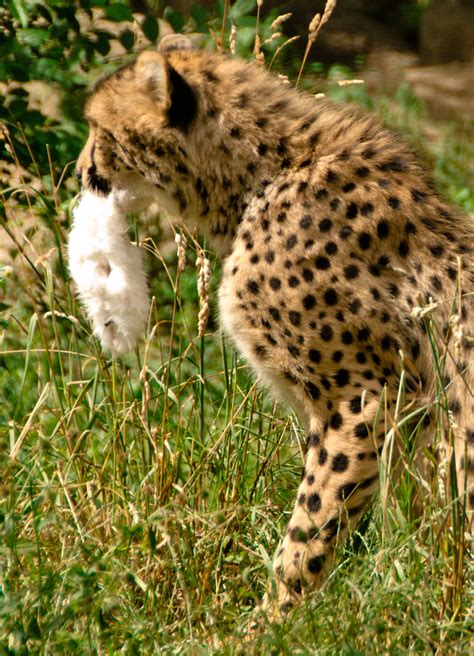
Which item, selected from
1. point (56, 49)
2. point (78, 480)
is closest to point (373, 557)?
point (78, 480)

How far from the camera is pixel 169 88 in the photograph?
3.46 metres

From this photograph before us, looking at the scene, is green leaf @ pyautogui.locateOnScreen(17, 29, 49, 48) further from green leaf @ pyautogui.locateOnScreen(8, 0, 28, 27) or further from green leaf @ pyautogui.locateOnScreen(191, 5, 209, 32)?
green leaf @ pyautogui.locateOnScreen(191, 5, 209, 32)

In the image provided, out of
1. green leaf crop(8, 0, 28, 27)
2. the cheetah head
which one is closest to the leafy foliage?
green leaf crop(8, 0, 28, 27)

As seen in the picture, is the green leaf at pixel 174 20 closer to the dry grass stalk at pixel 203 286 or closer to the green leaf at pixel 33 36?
the green leaf at pixel 33 36

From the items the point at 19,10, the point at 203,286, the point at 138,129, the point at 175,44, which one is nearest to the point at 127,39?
the point at 19,10

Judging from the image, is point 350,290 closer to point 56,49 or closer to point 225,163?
point 225,163

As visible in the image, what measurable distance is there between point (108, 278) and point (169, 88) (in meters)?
0.58

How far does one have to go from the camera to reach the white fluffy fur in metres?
3.56

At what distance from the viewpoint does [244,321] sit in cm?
335

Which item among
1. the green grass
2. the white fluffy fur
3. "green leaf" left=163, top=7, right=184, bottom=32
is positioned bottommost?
the green grass

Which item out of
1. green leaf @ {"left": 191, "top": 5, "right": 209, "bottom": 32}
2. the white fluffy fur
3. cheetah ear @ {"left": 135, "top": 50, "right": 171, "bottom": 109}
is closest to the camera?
cheetah ear @ {"left": 135, "top": 50, "right": 171, "bottom": 109}

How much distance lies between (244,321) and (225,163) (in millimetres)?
512

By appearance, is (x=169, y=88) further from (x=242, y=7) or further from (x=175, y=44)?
(x=242, y=7)

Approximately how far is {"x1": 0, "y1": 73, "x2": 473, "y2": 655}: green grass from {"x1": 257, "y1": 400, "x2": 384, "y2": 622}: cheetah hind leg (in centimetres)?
7
